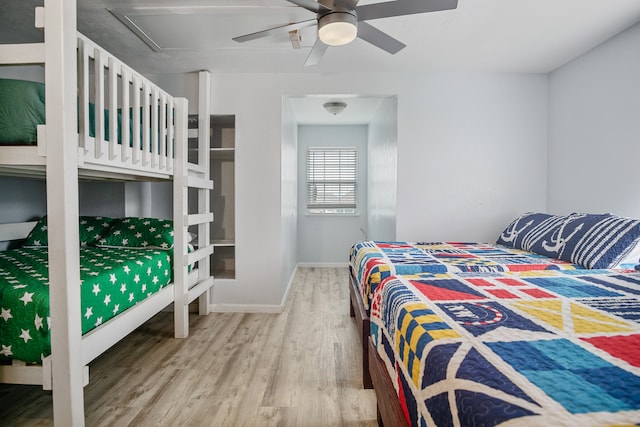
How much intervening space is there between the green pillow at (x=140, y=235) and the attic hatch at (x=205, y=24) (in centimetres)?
148

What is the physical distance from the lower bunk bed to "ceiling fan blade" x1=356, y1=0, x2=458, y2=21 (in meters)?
1.93

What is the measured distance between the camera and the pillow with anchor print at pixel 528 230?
257 centimetres

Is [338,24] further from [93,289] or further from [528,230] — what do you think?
[528,230]

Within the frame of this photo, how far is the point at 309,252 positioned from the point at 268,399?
12.7ft

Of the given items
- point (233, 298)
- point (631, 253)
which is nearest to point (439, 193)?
point (631, 253)

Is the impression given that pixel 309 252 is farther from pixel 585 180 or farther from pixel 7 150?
pixel 7 150

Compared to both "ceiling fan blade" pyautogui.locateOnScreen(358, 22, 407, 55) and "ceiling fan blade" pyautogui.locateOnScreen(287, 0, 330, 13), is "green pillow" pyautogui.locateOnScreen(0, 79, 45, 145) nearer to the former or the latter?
"ceiling fan blade" pyautogui.locateOnScreen(287, 0, 330, 13)

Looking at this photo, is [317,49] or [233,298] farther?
[233,298]

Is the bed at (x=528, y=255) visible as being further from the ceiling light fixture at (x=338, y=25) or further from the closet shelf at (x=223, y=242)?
the closet shelf at (x=223, y=242)

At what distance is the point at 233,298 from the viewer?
3473 mm

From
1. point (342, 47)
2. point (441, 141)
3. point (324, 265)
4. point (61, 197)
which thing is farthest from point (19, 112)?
point (324, 265)

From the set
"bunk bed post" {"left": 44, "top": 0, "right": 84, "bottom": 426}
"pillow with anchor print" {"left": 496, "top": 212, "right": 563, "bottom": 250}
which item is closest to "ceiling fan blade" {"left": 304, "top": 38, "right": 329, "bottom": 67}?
"bunk bed post" {"left": 44, "top": 0, "right": 84, "bottom": 426}

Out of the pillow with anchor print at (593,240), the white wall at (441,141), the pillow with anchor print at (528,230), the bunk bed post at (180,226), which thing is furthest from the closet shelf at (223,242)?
the pillow with anchor print at (593,240)

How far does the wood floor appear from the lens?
68.4 inches
